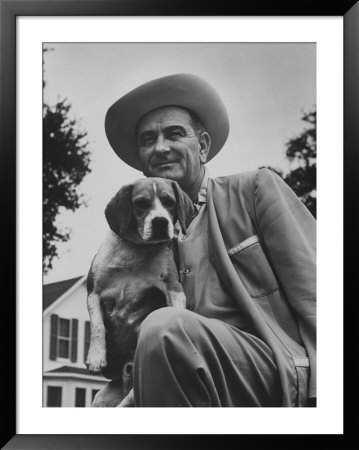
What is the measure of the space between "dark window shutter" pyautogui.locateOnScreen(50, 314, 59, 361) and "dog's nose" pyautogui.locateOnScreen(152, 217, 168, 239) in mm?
538

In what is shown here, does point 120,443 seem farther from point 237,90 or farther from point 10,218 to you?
point 237,90

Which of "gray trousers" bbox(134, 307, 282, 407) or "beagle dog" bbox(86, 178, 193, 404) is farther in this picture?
"beagle dog" bbox(86, 178, 193, 404)

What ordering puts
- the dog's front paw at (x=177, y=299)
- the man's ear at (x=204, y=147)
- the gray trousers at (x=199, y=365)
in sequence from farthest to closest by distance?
the man's ear at (x=204, y=147)
the dog's front paw at (x=177, y=299)
the gray trousers at (x=199, y=365)

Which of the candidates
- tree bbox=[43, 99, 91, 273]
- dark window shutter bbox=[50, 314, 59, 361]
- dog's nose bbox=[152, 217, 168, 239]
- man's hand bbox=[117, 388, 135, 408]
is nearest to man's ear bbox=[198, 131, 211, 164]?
dog's nose bbox=[152, 217, 168, 239]

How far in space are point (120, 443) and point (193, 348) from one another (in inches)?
18.5

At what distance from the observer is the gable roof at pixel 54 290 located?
10.8ft

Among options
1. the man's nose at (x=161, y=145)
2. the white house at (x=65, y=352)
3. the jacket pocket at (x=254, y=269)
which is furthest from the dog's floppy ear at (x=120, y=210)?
the jacket pocket at (x=254, y=269)

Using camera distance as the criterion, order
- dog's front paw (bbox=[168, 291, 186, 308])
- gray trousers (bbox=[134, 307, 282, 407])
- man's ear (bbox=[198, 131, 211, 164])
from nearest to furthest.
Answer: gray trousers (bbox=[134, 307, 282, 407])
dog's front paw (bbox=[168, 291, 186, 308])
man's ear (bbox=[198, 131, 211, 164])

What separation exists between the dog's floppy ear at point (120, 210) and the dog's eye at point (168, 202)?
14cm

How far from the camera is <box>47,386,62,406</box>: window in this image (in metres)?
3.24

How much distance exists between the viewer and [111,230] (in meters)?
3.36

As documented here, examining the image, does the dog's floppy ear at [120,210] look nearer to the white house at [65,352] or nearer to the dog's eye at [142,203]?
the dog's eye at [142,203]

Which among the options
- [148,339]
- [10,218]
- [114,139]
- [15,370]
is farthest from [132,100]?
[15,370]

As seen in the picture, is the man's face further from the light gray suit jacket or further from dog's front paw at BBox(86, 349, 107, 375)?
dog's front paw at BBox(86, 349, 107, 375)
